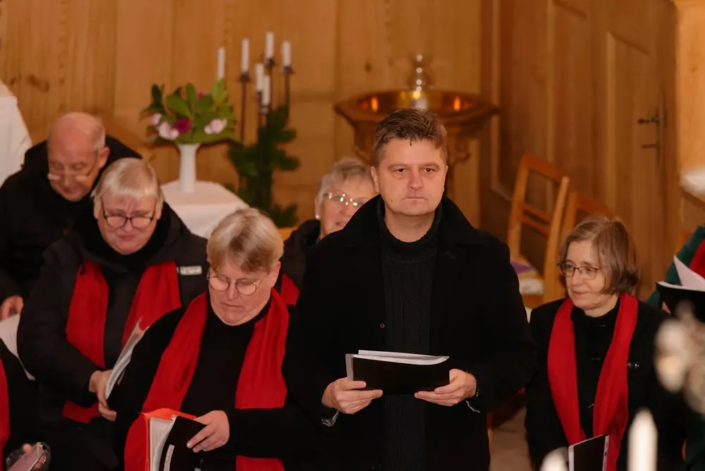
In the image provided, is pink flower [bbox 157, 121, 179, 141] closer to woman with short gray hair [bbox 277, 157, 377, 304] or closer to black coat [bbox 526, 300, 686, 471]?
woman with short gray hair [bbox 277, 157, 377, 304]

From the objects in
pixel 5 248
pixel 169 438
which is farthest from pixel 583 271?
Answer: pixel 5 248

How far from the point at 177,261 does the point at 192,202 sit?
163 cm

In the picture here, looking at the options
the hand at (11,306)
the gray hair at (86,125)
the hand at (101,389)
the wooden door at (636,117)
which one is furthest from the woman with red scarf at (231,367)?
the wooden door at (636,117)

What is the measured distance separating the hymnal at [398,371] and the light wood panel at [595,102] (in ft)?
7.89

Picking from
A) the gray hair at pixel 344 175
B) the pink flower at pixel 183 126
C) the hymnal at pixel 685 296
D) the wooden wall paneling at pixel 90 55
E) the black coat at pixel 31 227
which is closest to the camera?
the hymnal at pixel 685 296

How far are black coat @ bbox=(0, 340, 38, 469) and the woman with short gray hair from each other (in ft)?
3.00

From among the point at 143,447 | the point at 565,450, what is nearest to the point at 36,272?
the point at 143,447

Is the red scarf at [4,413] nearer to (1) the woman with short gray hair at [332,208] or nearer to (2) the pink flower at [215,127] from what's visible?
(1) the woman with short gray hair at [332,208]

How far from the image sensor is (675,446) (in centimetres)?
301

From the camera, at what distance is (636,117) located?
15.5 feet

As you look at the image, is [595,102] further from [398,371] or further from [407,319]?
[398,371]

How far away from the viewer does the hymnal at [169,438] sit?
8.68 feet

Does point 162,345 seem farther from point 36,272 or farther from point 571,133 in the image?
point 571,133

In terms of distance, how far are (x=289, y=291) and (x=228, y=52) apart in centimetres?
366
